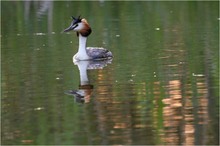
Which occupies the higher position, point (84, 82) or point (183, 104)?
point (84, 82)

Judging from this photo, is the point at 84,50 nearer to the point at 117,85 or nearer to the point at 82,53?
the point at 82,53

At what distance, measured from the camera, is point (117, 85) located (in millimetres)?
13484

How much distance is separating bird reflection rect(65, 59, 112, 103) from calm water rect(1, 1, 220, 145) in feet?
0.05

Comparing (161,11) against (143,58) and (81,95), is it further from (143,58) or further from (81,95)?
(81,95)

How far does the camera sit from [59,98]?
41.5 feet

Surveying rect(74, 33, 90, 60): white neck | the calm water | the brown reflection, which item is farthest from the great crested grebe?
the brown reflection

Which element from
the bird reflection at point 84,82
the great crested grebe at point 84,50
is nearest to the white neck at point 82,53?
the great crested grebe at point 84,50

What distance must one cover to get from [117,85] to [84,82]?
819 mm

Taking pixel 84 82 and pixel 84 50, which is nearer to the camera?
pixel 84 82

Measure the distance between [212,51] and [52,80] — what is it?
13.0 ft

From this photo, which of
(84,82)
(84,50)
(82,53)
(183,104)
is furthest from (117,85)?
(84,50)

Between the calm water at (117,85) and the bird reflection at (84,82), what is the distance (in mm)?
16

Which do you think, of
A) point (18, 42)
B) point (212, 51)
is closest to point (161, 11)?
point (18, 42)

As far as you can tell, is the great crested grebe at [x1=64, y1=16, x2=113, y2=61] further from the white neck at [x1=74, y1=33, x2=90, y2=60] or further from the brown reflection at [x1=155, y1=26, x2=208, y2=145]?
the brown reflection at [x1=155, y1=26, x2=208, y2=145]
